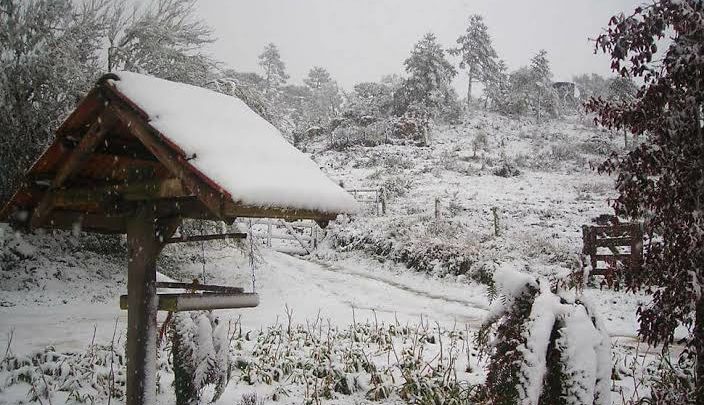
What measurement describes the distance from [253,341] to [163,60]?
833 centimetres

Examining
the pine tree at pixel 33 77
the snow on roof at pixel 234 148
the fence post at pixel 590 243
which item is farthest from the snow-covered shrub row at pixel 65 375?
the fence post at pixel 590 243

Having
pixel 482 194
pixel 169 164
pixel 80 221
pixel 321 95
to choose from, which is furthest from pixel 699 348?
pixel 321 95

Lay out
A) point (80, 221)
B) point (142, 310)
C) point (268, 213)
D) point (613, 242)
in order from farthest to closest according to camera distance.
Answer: point (613, 242) → point (80, 221) → point (142, 310) → point (268, 213)

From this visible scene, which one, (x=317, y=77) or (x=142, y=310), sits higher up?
(x=317, y=77)

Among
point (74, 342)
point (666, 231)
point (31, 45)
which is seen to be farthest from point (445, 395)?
point (31, 45)

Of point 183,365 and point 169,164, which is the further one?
point 183,365

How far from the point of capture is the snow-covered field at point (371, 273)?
24.0ft

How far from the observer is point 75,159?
3445 millimetres

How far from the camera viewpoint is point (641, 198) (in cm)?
377

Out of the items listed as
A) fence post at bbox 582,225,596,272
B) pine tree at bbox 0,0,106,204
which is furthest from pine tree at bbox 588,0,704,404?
pine tree at bbox 0,0,106,204

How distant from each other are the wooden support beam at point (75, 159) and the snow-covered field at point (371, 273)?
2205 mm

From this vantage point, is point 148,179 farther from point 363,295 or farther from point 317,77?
point 317,77

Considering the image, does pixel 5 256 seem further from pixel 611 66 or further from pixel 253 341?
pixel 611 66

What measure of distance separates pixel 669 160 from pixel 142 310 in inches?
170
